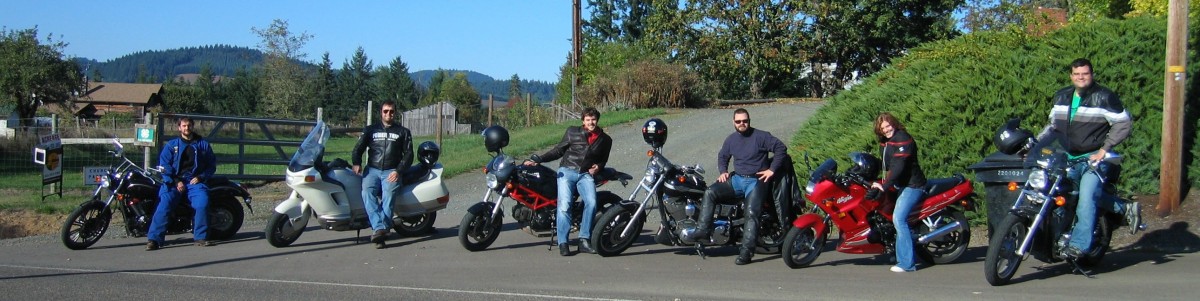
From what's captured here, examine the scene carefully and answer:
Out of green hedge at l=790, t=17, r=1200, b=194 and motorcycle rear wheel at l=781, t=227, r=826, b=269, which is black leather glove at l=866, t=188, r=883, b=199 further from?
green hedge at l=790, t=17, r=1200, b=194

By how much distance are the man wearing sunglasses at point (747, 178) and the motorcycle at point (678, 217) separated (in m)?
0.10

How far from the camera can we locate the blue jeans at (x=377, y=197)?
10.6 metres

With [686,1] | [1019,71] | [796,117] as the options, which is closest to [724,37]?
[686,1]

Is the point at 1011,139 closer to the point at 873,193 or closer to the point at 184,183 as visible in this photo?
the point at 873,193

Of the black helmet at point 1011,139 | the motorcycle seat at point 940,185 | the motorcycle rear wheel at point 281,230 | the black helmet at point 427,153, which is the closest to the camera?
the black helmet at point 1011,139

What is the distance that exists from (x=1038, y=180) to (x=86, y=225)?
9396mm

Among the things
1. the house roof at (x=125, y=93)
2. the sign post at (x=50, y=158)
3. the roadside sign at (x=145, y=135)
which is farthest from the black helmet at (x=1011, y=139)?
the house roof at (x=125, y=93)

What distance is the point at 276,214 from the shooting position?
35.0 feet

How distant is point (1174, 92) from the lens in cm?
935

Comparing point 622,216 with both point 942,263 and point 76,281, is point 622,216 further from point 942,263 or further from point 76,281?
point 76,281

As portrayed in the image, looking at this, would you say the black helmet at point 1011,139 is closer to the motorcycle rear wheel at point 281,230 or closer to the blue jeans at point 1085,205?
the blue jeans at point 1085,205

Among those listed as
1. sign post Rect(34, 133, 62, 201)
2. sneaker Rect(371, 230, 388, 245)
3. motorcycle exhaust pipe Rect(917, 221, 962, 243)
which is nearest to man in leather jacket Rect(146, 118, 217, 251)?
sneaker Rect(371, 230, 388, 245)

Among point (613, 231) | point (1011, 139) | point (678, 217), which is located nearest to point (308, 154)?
point (613, 231)

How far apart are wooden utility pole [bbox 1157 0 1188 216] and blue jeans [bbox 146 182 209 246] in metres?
9.60
